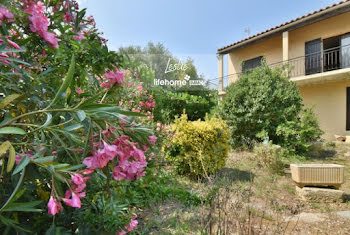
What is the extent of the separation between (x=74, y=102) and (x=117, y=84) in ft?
0.87

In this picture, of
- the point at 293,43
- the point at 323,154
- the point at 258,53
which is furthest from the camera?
the point at 258,53

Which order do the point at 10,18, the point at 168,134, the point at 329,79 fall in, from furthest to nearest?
the point at 329,79, the point at 168,134, the point at 10,18

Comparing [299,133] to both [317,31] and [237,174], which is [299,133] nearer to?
[237,174]

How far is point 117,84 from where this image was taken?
1440mm

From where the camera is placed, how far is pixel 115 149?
0.82 meters

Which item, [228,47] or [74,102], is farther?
[228,47]

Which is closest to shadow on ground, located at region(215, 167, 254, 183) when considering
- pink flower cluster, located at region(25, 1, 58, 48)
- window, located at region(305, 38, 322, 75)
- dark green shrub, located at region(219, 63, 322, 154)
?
dark green shrub, located at region(219, 63, 322, 154)

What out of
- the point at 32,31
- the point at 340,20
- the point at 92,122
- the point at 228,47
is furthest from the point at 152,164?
the point at 228,47

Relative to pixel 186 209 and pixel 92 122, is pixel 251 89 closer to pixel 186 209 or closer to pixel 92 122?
pixel 186 209

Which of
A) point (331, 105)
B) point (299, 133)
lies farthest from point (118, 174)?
point (331, 105)

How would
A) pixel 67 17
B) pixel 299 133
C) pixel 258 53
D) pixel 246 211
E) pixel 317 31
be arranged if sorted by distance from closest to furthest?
pixel 67 17 < pixel 246 211 < pixel 299 133 < pixel 317 31 < pixel 258 53

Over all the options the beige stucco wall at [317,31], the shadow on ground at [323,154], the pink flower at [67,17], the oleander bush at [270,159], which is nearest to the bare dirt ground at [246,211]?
the oleander bush at [270,159]

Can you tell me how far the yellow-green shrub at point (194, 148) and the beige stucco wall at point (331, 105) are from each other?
7025 mm

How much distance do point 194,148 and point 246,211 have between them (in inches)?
107
